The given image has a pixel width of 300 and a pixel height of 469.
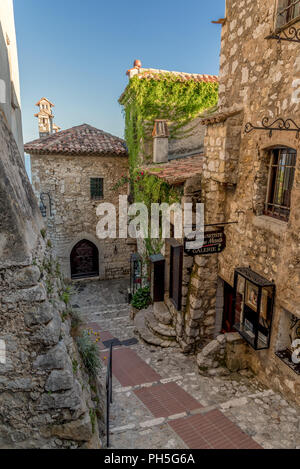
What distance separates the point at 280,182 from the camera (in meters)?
5.43

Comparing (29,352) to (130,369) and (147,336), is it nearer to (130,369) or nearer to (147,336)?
(130,369)

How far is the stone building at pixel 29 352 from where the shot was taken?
9.08 feet

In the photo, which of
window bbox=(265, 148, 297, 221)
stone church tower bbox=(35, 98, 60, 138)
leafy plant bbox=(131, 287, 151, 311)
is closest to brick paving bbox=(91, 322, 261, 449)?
leafy plant bbox=(131, 287, 151, 311)

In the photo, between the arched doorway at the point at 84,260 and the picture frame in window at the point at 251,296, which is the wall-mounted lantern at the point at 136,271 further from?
the picture frame in window at the point at 251,296

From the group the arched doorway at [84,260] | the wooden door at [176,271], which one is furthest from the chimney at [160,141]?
the arched doorway at [84,260]

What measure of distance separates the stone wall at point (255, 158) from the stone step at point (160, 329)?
2.40m

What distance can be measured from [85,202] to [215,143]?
9141 millimetres

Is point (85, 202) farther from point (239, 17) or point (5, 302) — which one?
point (5, 302)

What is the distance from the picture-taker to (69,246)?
14.9 metres

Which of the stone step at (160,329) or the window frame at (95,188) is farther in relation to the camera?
the window frame at (95,188)

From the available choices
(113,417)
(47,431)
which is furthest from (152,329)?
(47,431)

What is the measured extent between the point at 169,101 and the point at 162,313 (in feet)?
26.2

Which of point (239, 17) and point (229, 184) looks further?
point (229, 184)

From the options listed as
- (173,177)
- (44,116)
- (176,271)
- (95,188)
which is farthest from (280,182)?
(44,116)
